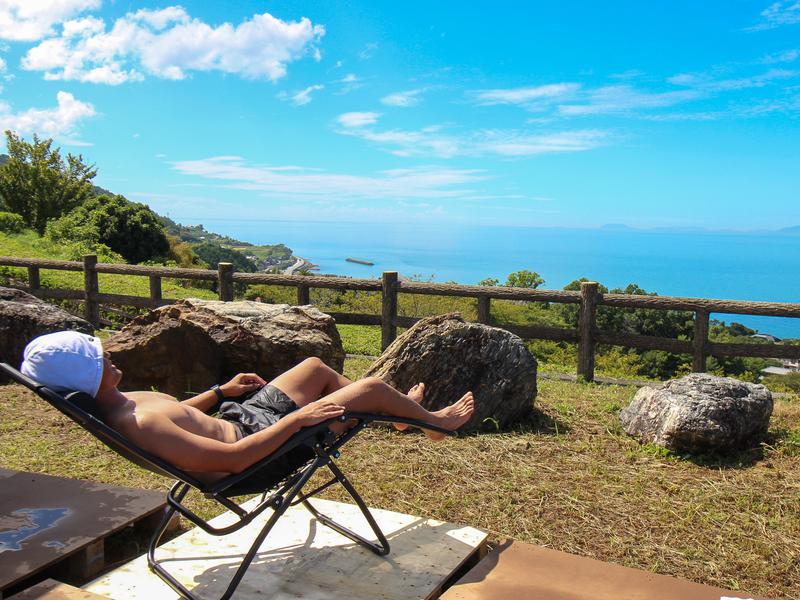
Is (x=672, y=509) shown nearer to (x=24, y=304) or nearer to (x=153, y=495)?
(x=153, y=495)

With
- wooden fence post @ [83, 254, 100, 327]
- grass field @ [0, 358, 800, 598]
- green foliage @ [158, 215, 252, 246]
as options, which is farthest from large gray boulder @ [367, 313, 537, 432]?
green foliage @ [158, 215, 252, 246]

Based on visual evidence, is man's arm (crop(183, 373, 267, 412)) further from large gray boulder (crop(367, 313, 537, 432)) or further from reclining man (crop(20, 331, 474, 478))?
large gray boulder (crop(367, 313, 537, 432))

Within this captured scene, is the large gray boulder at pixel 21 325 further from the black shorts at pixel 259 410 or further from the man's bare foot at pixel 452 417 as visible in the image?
the man's bare foot at pixel 452 417

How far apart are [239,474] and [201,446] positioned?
0.18 metres

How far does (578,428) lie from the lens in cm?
558

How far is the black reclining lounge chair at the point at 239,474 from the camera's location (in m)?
2.56

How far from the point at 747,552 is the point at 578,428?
7.00 ft

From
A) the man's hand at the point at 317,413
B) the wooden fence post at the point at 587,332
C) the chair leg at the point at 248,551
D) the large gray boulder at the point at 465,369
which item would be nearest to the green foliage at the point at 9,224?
the wooden fence post at the point at 587,332

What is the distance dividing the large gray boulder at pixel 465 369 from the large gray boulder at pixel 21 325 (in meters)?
3.60

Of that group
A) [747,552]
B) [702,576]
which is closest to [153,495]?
[702,576]

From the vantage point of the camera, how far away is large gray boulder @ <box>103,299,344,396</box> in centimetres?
619

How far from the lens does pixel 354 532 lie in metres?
A: 3.32

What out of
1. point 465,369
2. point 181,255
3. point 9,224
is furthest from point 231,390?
point 181,255

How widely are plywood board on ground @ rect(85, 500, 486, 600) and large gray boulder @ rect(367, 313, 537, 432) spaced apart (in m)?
2.04
